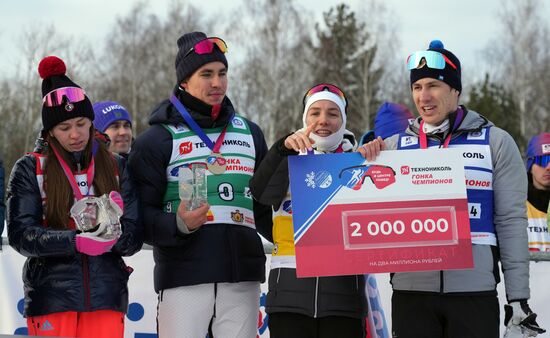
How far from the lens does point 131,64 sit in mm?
48531

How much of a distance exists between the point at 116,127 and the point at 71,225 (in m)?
2.76

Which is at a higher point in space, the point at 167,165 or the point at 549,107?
the point at 549,107

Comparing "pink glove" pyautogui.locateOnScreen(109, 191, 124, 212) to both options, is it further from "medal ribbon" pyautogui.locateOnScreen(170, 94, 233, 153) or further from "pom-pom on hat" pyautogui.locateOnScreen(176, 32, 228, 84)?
"pom-pom on hat" pyautogui.locateOnScreen(176, 32, 228, 84)

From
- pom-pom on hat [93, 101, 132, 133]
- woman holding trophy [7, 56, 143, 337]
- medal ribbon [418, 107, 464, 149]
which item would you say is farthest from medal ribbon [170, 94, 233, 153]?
pom-pom on hat [93, 101, 132, 133]

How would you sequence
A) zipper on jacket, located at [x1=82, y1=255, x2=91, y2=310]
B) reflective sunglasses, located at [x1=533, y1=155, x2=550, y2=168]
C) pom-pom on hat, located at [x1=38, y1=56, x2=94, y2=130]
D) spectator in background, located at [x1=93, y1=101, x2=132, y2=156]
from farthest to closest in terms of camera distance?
reflective sunglasses, located at [x1=533, y1=155, x2=550, y2=168] < spectator in background, located at [x1=93, y1=101, x2=132, y2=156] < pom-pom on hat, located at [x1=38, y1=56, x2=94, y2=130] < zipper on jacket, located at [x1=82, y1=255, x2=91, y2=310]

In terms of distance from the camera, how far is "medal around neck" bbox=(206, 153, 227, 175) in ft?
15.6

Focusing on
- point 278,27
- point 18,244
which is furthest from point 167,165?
point 278,27

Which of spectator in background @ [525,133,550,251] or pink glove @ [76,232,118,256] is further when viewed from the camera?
spectator in background @ [525,133,550,251]

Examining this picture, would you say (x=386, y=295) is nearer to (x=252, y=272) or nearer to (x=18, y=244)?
(x=252, y=272)

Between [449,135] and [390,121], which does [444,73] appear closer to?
[449,135]

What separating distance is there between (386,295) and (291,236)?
180cm

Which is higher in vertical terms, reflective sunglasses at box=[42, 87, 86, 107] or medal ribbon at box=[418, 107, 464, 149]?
reflective sunglasses at box=[42, 87, 86, 107]

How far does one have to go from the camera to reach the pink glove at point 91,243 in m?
4.34

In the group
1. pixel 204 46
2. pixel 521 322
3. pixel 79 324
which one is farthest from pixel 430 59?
pixel 79 324
